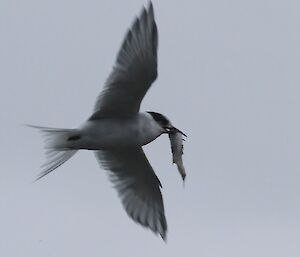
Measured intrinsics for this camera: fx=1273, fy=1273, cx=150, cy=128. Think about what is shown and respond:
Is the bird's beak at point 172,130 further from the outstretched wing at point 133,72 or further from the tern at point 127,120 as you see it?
the outstretched wing at point 133,72

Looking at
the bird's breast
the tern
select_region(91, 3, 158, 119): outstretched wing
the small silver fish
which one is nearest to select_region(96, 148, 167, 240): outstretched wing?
the tern

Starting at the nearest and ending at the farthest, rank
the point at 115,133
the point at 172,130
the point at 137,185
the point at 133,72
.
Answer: the point at 133,72
the point at 115,133
the point at 172,130
the point at 137,185

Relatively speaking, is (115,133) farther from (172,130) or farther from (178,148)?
(178,148)

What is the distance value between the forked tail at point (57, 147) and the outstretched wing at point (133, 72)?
0.36 meters

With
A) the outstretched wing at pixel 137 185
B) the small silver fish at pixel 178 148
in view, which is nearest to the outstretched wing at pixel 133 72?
the outstretched wing at pixel 137 185

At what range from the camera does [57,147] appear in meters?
12.6

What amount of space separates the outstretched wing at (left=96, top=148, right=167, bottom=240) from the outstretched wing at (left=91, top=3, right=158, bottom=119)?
2.87 ft

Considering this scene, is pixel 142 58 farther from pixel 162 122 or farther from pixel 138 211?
pixel 138 211

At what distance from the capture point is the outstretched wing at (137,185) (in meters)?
13.4

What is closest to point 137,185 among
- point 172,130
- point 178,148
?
point 178,148

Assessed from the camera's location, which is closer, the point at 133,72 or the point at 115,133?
the point at 133,72

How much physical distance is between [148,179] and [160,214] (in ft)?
1.32

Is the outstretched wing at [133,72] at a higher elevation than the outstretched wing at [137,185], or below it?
higher

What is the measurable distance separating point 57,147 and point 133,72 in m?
1.07
